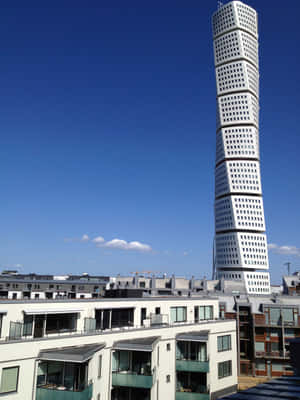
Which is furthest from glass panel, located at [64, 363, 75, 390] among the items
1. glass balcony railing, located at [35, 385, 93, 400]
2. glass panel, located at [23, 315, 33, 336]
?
glass panel, located at [23, 315, 33, 336]

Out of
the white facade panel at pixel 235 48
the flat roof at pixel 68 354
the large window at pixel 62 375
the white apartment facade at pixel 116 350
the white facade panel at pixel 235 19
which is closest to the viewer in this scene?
the white apartment facade at pixel 116 350

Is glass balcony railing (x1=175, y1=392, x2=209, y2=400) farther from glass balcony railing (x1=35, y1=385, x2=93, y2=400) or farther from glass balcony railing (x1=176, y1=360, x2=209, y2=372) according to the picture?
glass balcony railing (x1=35, y1=385, x2=93, y2=400)

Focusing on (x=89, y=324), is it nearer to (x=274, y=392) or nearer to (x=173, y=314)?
(x=173, y=314)

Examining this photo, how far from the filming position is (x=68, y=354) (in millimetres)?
22469

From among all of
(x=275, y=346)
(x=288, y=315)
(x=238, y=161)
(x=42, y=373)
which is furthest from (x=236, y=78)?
(x=42, y=373)

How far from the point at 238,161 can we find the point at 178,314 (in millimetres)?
113671

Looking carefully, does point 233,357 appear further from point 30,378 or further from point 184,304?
point 30,378

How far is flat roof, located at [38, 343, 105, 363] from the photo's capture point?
22188 millimetres

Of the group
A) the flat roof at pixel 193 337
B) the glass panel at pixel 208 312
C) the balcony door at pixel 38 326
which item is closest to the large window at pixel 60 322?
the balcony door at pixel 38 326

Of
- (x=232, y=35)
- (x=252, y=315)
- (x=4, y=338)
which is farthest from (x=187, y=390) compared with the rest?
(x=232, y=35)

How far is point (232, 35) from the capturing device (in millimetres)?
154750

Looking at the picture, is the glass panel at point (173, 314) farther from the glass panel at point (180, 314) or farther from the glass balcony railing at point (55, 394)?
the glass balcony railing at point (55, 394)

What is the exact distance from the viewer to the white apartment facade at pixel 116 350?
22.0 metres

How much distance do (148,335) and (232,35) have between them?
501 ft
